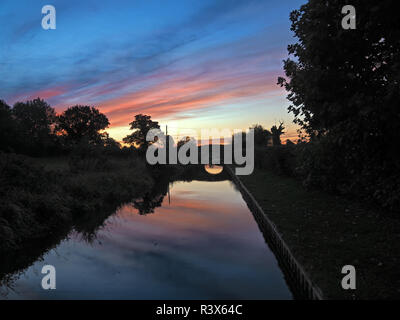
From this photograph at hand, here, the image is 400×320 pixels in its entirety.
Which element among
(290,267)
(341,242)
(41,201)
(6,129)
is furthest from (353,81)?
(6,129)

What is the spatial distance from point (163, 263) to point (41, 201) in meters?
6.24

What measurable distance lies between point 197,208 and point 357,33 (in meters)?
12.6

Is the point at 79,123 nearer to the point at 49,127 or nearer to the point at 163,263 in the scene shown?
the point at 49,127

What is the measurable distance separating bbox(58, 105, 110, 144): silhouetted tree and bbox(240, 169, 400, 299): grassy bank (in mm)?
52558

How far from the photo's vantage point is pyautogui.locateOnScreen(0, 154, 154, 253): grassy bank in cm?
938

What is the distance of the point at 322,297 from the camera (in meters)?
4.61

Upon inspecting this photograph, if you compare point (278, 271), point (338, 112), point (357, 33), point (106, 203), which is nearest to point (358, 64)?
point (357, 33)

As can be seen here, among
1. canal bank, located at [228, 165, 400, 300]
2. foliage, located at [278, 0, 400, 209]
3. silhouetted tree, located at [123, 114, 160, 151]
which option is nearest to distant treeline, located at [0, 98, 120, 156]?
silhouetted tree, located at [123, 114, 160, 151]

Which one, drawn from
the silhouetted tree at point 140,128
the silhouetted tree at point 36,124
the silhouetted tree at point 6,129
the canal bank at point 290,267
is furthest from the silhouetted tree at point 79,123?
the canal bank at point 290,267

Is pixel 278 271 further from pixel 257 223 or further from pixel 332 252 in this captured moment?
pixel 257 223

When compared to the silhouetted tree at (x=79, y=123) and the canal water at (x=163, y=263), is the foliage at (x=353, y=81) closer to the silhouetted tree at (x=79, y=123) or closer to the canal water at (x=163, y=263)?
the canal water at (x=163, y=263)

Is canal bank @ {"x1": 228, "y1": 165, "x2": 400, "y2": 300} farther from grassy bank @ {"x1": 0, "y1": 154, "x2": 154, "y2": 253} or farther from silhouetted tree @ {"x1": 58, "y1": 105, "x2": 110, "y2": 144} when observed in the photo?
silhouetted tree @ {"x1": 58, "y1": 105, "x2": 110, "y2": 144}

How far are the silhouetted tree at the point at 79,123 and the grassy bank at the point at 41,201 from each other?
43.6m
